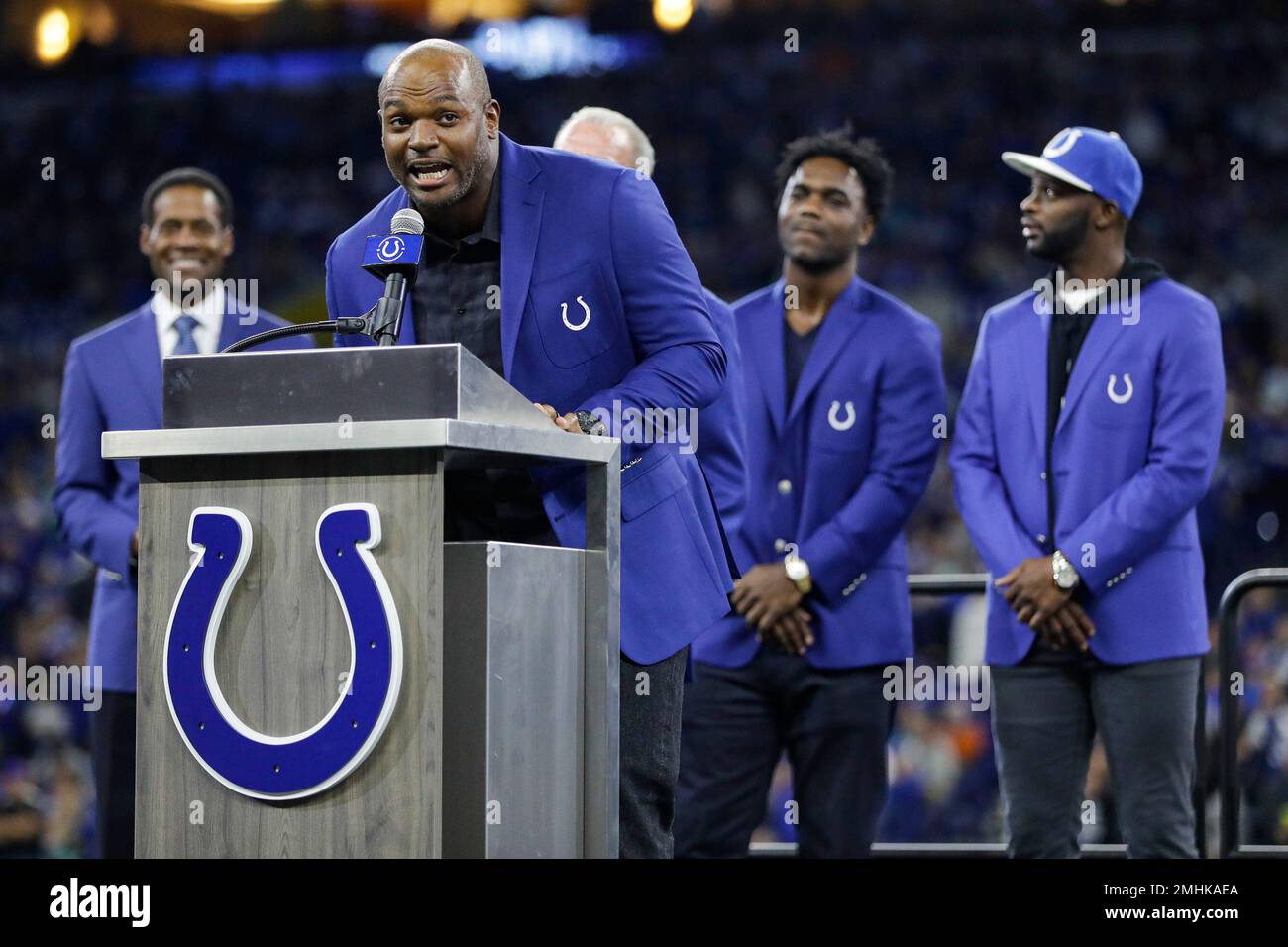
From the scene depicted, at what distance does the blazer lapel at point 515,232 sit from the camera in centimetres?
246

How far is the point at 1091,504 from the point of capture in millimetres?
3615

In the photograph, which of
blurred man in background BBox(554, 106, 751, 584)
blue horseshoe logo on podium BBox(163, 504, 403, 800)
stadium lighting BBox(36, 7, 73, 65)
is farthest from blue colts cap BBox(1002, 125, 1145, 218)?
stadium lighting BBox(36, 7, 73, 65)

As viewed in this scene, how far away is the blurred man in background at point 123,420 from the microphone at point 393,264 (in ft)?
5.72

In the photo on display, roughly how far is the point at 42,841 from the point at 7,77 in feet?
21.9

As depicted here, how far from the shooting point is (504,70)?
11.8m

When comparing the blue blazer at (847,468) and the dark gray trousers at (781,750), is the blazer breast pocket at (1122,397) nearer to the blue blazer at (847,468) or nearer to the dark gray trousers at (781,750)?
the blue blazer at (847,468)

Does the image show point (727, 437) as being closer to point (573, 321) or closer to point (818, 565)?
point (818, 565)

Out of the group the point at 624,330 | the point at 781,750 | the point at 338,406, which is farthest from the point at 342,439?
the point at 781,750

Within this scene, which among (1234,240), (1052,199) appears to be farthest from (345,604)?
(1234,240)

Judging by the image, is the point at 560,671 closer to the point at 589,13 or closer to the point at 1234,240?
the point at 1234,240

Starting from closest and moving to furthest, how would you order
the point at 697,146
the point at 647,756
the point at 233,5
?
the point at 647,756, the point at 697,146, the point at 233,5

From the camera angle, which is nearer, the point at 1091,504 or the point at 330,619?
the point at 330,619

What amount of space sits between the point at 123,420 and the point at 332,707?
2130 mm

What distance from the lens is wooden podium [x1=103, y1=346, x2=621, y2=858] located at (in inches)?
76.0
